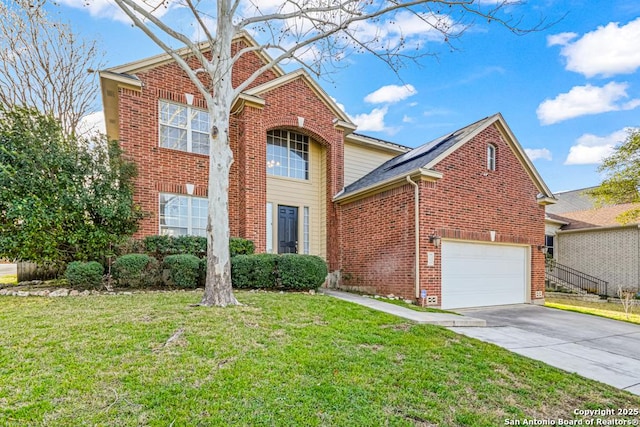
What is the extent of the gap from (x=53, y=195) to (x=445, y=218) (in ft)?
35.1

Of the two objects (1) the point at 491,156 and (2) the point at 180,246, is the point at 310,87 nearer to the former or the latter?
(1) the point at 491,156

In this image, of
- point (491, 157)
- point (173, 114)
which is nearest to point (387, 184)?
point (491, 157)

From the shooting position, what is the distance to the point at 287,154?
13.3m

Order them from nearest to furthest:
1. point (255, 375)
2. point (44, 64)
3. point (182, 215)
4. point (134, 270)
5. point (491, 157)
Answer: point (255, 375), point (134, 270), point (182, 215), point (491, 157), point (44, 64)

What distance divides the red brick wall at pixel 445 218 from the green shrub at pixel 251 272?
363 centimetres

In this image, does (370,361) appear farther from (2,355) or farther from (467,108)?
(467,108)

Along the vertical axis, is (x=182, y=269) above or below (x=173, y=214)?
below

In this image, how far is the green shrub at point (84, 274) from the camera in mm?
8195

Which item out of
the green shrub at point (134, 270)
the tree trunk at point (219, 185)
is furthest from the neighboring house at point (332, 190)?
the tree trunk at point (219, 185)

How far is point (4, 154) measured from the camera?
829 cm

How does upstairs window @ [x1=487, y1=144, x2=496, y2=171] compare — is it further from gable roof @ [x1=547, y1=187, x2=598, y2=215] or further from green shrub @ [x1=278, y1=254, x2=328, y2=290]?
gable roof @ [x1=547, y1=187, x2=598, y2=215]

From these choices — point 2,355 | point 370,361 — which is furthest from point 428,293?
point 2,355

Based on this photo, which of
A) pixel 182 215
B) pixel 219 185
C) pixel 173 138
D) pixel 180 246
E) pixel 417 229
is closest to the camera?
pixel 219 185

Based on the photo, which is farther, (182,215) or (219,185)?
(182,215)
